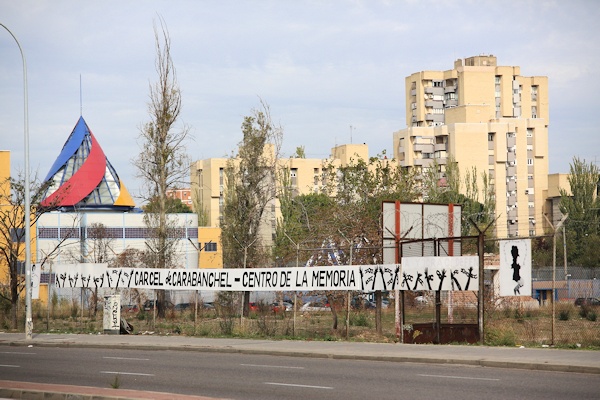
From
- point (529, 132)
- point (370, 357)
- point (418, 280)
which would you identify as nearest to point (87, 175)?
point (418, 280)

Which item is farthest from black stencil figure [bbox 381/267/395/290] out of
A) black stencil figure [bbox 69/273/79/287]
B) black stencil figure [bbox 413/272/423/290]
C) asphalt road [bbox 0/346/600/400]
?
black stencil figure [bbox 69/273/79/287]

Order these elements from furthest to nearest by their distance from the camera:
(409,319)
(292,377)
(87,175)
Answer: (87,175) < (409,319) < (292,377)

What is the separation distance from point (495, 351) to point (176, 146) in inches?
1268

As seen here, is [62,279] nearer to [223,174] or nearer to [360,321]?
[360,321]

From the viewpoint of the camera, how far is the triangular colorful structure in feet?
309

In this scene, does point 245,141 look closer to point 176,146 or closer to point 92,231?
point 176,146

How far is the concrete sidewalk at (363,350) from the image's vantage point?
19562 mm

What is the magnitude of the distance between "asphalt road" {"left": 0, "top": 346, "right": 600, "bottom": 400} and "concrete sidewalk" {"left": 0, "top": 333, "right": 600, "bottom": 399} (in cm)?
49

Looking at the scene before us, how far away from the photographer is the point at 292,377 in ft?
60.6

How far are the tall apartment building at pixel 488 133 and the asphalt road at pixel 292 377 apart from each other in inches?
4334

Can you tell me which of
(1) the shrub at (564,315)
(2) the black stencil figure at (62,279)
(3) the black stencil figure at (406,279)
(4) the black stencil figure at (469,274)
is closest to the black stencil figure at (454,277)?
(4) the black stencil figure at (469,274)

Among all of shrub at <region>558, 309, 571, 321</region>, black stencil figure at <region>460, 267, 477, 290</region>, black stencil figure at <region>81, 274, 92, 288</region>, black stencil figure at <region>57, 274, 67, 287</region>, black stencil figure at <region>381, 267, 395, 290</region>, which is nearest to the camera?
black stencil figure at <region>460, 267, 477, 290</region>

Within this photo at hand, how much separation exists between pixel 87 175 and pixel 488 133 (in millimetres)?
64933

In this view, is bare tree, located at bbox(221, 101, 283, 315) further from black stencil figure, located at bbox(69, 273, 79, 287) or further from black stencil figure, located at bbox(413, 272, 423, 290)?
black stencil figure, located at bbox(413, 272, 423, 290)
